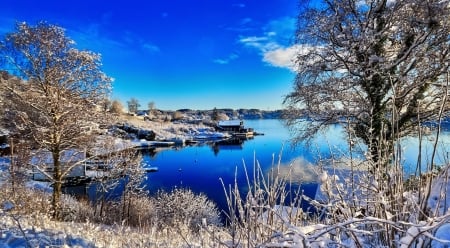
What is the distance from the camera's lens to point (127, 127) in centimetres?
5606

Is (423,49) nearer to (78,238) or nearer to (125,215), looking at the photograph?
(78,238)

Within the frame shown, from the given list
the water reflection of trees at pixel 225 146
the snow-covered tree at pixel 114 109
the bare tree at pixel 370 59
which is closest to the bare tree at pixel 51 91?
the snow-covered tree at pixel 114 109

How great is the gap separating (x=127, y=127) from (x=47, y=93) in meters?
47.1

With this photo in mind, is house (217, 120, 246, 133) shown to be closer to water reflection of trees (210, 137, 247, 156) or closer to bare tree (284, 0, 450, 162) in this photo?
water reflection of trees (210, 137, 247, 156)

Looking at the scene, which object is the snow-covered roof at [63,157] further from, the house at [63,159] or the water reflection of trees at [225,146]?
the water reflection of trees at [225,146]

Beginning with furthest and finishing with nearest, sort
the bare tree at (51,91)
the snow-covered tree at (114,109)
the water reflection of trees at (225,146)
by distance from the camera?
1. the water reflection of trees at (225,146)
2. the snow-covered tree at (114,109)
3. the bare tree at (51,91)

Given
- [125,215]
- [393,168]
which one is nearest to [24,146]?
[125,215]

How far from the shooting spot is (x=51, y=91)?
10.4 meters

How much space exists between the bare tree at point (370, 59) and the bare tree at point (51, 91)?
700 cm

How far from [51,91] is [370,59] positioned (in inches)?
376

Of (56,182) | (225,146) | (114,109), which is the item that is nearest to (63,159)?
(56,182)

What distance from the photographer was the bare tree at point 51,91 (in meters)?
10.0

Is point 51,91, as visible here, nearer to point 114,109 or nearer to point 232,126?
point 114,109

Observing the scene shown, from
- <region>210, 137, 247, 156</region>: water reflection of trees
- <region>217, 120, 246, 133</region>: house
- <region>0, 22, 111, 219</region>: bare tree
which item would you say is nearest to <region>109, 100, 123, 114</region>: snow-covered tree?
<region>0, 22, 111, 219</region>: bare tree
